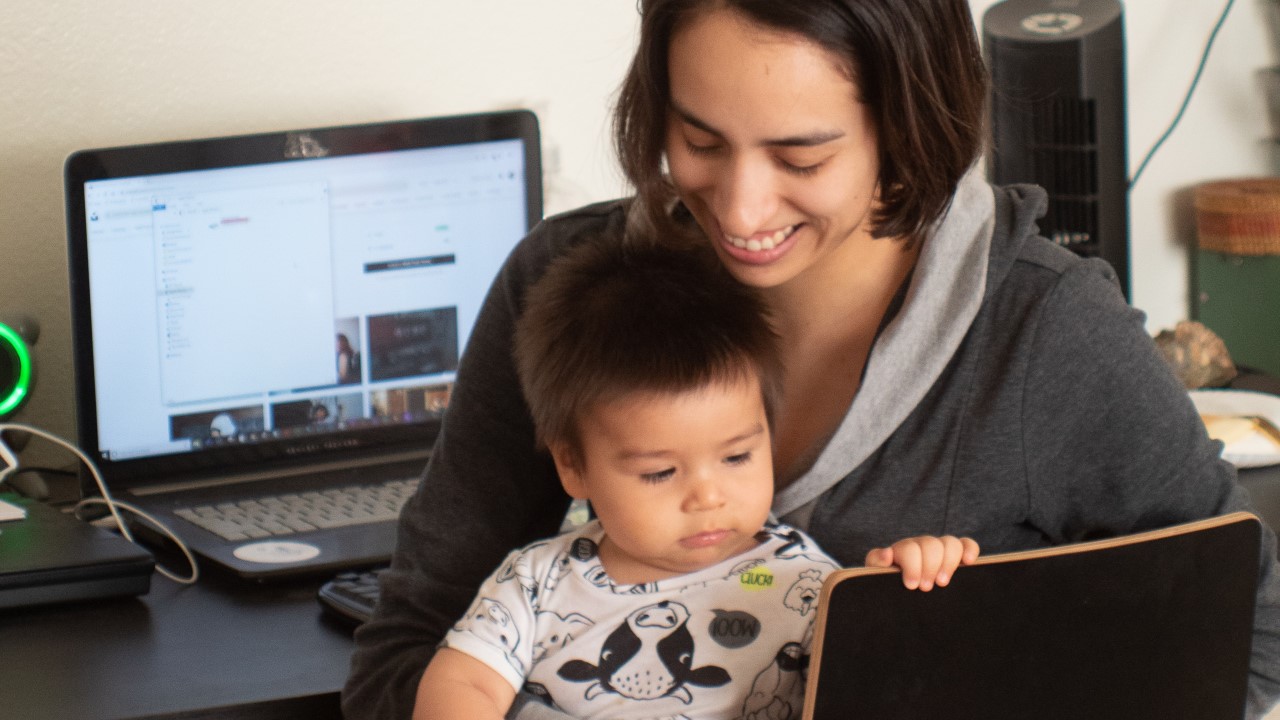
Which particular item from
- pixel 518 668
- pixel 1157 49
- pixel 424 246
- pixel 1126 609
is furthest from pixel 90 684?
pixel 1157 49

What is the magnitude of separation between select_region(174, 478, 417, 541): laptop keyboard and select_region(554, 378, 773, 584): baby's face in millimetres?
517

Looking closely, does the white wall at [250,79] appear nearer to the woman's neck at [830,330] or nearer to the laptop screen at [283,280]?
the laptop screen at [283,280]

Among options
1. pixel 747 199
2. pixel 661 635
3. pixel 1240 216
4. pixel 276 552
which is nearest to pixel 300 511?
pixel 276 552

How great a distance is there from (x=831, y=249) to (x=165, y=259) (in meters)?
0.76

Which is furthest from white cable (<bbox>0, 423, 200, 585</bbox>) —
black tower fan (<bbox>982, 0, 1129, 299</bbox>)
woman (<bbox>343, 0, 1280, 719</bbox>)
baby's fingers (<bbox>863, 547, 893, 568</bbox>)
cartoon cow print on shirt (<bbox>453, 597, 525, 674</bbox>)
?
black tower fan (<bbox>982, 0, 1129, 299</bbox>)

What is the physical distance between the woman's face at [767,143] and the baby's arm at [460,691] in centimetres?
32

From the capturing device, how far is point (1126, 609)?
2.74 feet

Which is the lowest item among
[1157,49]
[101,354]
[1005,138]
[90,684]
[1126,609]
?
[90,684]

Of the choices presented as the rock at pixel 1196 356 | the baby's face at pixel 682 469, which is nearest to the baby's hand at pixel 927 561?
the baby's face at pixel 682 469

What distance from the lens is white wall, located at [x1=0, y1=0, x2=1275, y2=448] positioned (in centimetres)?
159

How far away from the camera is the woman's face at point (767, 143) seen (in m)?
0.97

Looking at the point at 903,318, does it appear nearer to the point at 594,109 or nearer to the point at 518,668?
the point at 518,668

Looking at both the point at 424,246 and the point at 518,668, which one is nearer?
the point at 518,668

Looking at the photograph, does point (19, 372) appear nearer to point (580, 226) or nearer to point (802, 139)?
point (580, 226)
